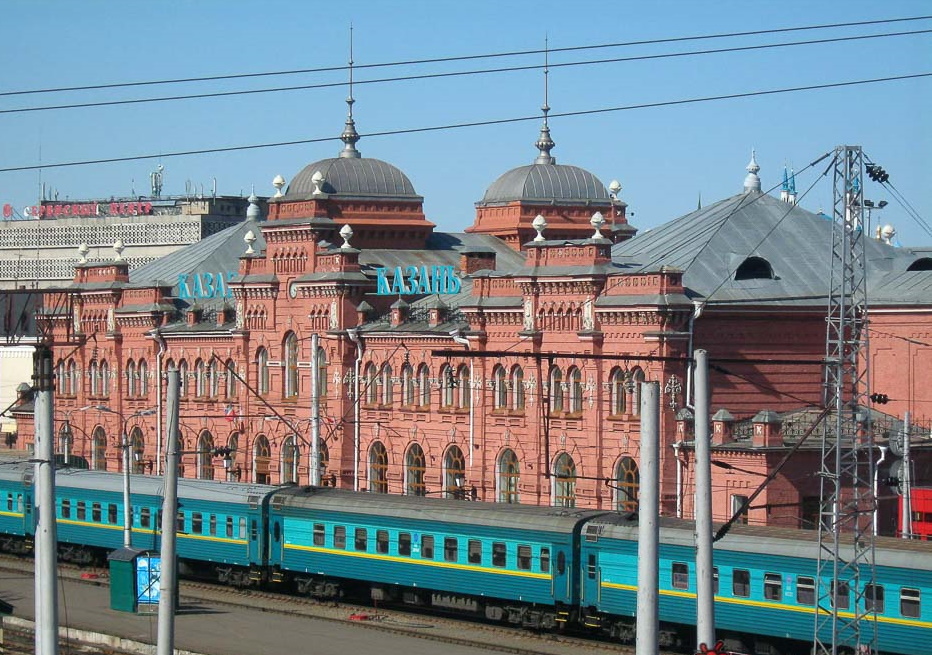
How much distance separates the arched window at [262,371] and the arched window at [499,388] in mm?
13949

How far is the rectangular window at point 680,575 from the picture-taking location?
138ft

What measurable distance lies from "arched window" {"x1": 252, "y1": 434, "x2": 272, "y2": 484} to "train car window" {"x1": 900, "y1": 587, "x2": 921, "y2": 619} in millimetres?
39149

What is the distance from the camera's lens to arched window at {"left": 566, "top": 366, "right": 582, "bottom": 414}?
198 ft

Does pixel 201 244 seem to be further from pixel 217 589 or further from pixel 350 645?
pixel 350 645

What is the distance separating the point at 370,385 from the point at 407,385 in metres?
2.31

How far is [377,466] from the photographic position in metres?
69.8

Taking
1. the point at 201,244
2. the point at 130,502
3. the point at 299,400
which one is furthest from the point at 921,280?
the point at 201,244

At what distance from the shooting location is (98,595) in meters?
53.5

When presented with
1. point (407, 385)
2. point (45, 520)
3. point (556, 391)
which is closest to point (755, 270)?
point (556, 391)

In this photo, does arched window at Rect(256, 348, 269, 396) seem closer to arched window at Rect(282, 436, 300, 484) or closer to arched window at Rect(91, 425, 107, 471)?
arched window at Rect(282, 436, 300, 484)

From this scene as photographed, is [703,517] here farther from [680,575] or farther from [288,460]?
[288,460]

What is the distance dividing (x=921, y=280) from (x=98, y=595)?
30.5 meters

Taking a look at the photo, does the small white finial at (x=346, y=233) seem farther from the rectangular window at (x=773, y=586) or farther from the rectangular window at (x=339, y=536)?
the rectangular window at (x=773, y=586)

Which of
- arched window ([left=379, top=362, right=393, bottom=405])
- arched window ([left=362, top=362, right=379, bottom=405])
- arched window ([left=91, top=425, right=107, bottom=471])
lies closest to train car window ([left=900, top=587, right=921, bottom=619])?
arched window ([left=379, top=362, right=393, bottom=405])
